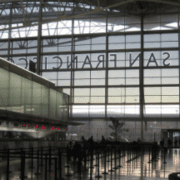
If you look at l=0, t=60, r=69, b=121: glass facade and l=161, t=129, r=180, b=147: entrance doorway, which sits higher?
l=0, t=60, r=69, b=121: glass facade

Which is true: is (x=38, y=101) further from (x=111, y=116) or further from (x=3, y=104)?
(x=111, y=116)

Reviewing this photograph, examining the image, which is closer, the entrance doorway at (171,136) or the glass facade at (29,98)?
the glass facade at (29,98)

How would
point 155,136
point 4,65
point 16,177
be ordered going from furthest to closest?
point 155,136 → point 4,65 → point 16,177

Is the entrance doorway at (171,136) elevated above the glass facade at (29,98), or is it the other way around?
the glass facade at (29,98)

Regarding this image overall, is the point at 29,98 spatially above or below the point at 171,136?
above

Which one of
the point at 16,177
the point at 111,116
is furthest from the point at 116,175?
the point at 111,116

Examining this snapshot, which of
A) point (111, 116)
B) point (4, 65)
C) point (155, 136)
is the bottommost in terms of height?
point (155, 136)

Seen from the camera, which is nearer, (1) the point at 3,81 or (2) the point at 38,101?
(1) the point at 3,81

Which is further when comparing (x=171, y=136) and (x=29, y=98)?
(x=171, y=136)

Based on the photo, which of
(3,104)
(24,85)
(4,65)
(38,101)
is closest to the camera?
(3,104)

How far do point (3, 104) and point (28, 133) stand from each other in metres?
3.53

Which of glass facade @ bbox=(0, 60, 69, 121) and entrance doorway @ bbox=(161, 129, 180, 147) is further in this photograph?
entrance doorway @ bbox=(161, 129, 180, 147)

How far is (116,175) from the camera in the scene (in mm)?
12406

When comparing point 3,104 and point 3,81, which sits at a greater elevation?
point 3,81
